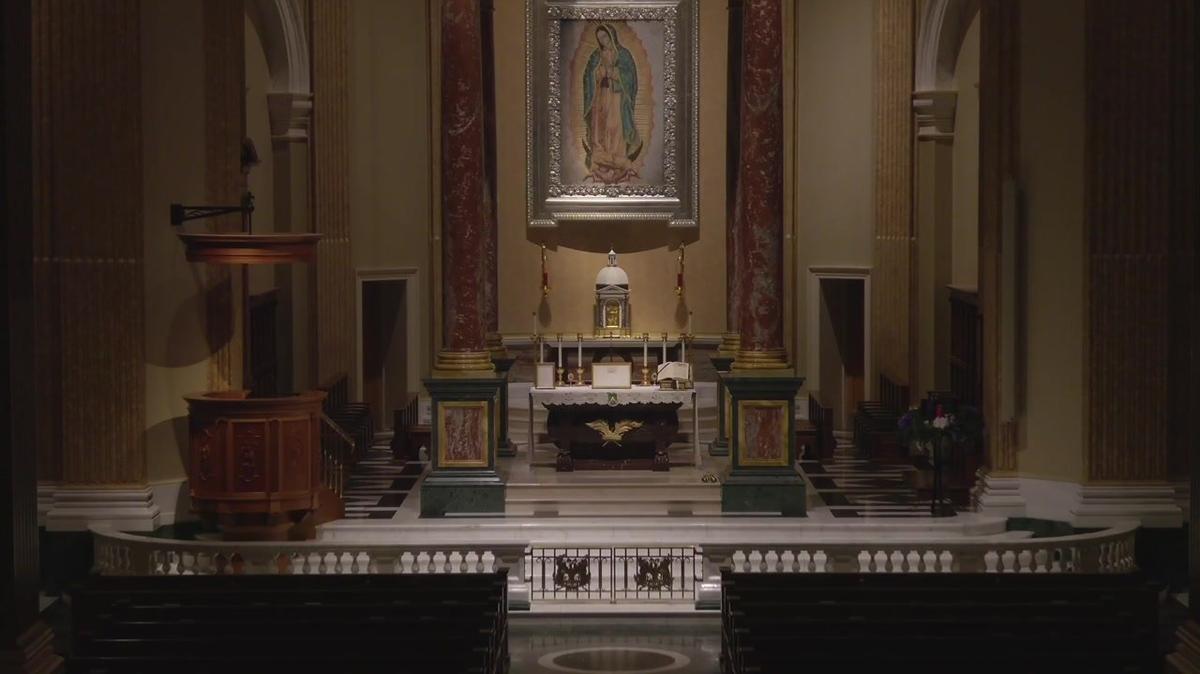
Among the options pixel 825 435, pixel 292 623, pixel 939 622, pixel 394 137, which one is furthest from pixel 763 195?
pixel 292 623

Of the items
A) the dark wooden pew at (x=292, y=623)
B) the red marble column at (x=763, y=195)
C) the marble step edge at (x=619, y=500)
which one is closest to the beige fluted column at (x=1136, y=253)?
the red marble column at (x=763, y=195)

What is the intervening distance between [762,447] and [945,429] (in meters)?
1.49

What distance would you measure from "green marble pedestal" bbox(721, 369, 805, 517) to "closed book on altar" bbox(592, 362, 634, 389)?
6.74 ft

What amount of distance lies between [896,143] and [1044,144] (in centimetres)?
540

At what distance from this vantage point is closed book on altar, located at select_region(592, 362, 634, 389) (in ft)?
58.8

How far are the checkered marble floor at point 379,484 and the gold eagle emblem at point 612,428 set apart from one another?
1.80 m

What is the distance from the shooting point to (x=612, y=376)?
17.9 metres

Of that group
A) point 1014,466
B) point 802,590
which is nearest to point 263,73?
point 1014,466

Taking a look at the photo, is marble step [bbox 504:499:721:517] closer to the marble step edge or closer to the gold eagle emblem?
the marble step edge

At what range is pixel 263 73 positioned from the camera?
66.2 ft


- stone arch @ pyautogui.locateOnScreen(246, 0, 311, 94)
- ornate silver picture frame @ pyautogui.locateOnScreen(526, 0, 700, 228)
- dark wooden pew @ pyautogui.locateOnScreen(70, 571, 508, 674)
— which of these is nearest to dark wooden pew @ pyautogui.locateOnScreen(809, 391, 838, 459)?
ornate silver picture frame @ pyautogui.locateOnScreen(526, 0, 700, 228)

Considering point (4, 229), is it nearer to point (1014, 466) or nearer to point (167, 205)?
point (167, 205)

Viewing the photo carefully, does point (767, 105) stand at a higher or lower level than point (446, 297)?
higher

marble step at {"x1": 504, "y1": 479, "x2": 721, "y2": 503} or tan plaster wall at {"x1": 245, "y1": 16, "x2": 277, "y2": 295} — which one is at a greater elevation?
tan plaster wall at {"x1": 245, "y1": 16, "x2": 277, "y2": 295}
